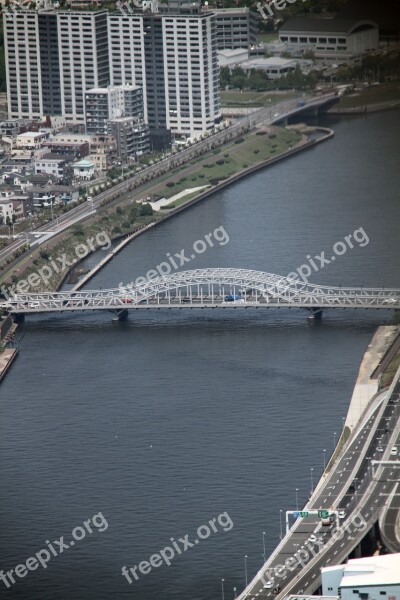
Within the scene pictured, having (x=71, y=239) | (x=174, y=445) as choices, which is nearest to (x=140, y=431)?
(x=174, y=445)

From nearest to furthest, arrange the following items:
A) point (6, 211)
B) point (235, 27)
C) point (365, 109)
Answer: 1. point (6, 211)
2. point (365, 109)
3. point (235, 27)

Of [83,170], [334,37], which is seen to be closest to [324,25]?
[334,37]

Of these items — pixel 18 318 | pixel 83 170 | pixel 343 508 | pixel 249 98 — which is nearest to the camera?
pixel 343 508

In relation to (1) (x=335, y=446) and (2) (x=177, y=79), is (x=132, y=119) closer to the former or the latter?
(2) (x=177, y=79)

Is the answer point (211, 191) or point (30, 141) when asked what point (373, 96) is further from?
point (30, 141)

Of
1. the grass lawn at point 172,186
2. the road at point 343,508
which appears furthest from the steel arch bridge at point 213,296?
the road at point 343,508

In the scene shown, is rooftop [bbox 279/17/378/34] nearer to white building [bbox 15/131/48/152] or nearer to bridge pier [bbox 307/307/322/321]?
white building [bbox 15/131/48/152]

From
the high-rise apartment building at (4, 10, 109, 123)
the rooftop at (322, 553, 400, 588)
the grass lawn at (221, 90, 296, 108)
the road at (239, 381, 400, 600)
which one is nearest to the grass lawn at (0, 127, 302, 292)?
the grass lawn at (221, 90, 296, 108)

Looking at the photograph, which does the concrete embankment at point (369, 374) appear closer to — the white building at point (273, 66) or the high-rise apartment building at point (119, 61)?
the high-rise apartment building at point (119, 61)
